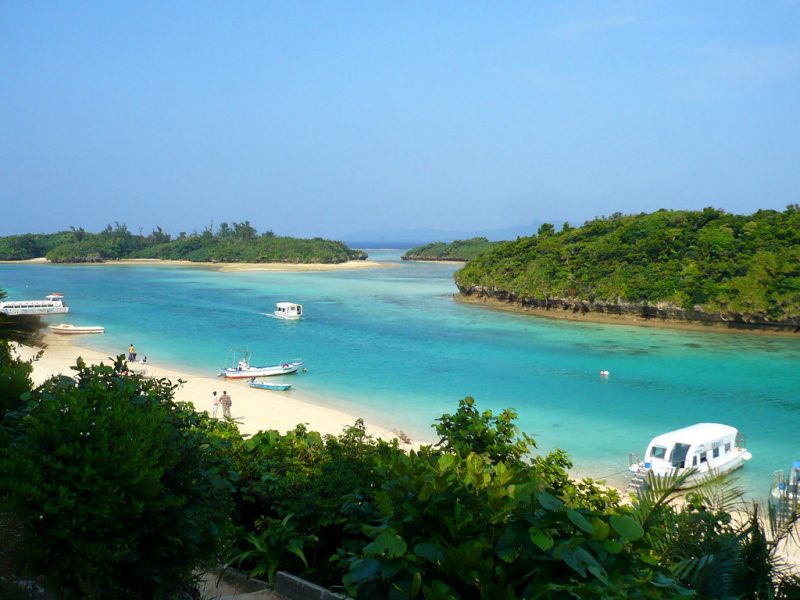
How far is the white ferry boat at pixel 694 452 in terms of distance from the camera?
14898 mm

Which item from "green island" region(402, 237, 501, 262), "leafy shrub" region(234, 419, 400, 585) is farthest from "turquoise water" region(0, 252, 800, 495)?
"green island" region(402, 237, 501, 262)

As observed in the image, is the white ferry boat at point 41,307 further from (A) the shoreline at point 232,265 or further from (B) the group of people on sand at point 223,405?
(A) the shoreline at point 232,265

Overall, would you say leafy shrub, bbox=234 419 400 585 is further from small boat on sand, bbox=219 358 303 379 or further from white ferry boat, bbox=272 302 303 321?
white ferry boat, bbox=272 302 303 321

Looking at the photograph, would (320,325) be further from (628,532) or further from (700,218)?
(628,532)

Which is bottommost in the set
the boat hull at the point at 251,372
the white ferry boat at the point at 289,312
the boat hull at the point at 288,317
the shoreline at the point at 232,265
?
the boat hull at the point at 251,372

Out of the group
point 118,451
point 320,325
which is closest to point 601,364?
point 320,325

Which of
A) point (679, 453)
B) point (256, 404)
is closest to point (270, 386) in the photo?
point (256, 404)

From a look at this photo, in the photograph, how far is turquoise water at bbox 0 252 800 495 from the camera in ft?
66.5

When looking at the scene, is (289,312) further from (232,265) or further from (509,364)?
(232,265)

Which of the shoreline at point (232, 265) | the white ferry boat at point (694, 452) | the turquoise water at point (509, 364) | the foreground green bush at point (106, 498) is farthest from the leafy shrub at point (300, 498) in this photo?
the shoreline at point (232, 265)

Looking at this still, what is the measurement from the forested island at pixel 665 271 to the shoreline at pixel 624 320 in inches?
10.4

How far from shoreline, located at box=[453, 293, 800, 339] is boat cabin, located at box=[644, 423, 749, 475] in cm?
2683

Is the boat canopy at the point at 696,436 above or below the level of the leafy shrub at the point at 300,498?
below

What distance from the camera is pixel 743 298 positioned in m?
40.3
